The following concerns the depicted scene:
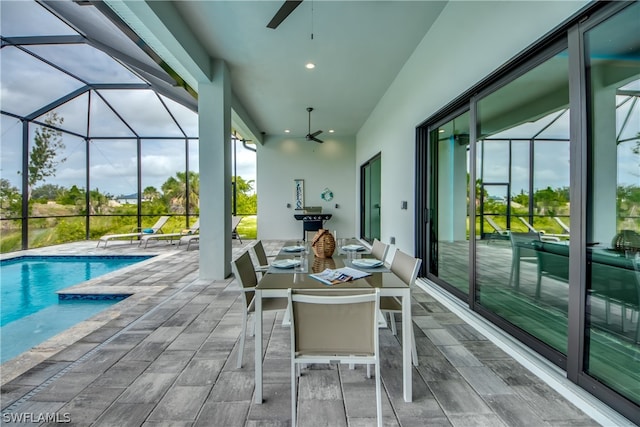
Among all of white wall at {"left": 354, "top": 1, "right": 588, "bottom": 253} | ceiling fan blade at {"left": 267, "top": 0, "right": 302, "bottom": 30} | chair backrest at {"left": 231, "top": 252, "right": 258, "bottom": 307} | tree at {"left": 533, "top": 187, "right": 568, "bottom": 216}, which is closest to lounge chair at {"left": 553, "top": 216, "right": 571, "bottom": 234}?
tree at {"left": 533, "top": 187, "right": 568, "bottom": 216}

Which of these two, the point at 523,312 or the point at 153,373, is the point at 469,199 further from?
the point at 153,373

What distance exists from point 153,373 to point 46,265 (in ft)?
21.8

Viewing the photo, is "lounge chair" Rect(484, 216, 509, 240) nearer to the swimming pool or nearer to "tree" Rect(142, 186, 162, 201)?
the swimming pool

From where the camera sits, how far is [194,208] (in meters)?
9.57

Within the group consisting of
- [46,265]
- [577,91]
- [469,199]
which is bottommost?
[46,265]

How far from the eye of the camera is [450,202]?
3.69 metres

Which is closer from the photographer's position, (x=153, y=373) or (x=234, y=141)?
(x=153, y=373)

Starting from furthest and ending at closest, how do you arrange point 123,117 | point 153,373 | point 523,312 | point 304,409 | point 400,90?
point 123,117, point 400,90, point 523,312, point 153,373, point 304,409

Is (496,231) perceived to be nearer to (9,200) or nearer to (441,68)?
(441,68)

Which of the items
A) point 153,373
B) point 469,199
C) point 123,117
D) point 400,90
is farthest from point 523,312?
point 123,117

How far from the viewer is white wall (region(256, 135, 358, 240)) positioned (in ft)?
30.3

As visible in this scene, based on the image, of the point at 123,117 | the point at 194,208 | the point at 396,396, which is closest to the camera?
the point at 396,396

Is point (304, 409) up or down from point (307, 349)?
down

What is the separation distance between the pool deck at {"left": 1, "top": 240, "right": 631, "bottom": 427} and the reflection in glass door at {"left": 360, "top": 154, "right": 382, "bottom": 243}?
451cm
